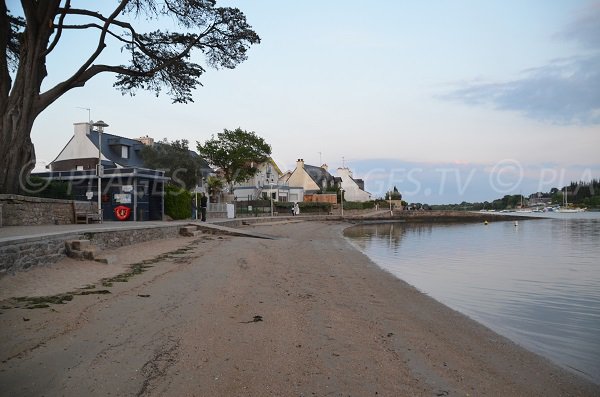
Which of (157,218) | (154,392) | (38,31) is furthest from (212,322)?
→ (157,218)

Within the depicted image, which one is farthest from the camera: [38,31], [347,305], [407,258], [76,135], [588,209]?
[588,209]

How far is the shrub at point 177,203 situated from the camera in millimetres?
28341

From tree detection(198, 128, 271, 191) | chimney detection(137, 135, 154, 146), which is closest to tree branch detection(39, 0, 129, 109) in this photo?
chimney detection(137, 135, 154, 146)

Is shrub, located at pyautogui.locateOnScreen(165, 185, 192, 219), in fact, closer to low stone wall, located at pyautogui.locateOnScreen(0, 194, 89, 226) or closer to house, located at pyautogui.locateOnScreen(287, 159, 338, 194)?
low stone wall, located at pyautogui.locateOnScreen(0, 194, 89, 226)

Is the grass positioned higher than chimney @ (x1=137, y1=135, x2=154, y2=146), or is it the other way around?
chimney @ (x1=137, y1=135, x2=154, y2=146)

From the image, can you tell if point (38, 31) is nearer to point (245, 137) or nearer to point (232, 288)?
point (232, 288)

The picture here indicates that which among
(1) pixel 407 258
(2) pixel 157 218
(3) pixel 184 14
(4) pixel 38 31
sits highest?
(3) pixel 184 14

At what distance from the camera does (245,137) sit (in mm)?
59281

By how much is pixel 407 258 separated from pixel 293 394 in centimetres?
1654

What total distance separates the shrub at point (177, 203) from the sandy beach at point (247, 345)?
60.7ft

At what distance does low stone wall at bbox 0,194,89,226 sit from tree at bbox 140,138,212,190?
21.5 m

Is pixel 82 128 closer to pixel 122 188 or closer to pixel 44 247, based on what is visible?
pixel 122 188

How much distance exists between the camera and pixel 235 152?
57562 millimetres

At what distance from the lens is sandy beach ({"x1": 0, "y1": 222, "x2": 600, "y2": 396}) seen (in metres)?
4.40
